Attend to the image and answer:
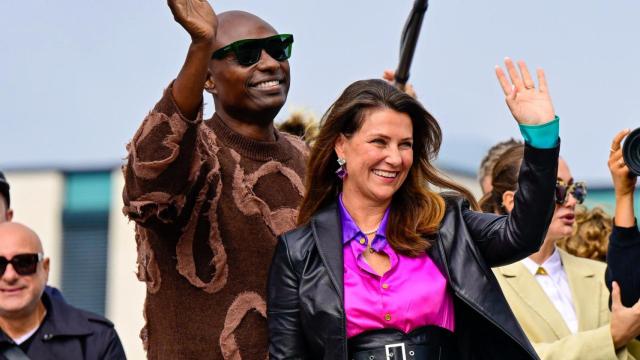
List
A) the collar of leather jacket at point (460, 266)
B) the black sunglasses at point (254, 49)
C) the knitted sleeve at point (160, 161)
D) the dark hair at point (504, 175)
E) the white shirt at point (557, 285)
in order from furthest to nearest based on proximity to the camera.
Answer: the dark hair at point (504, 175), the white shirt at point (557, 285), the black sunglasses at point (254, 49), the knitted sleeve at point (160, 161), the collar of leather jacket at point (460, 266)

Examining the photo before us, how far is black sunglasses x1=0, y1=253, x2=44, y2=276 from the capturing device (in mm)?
6348

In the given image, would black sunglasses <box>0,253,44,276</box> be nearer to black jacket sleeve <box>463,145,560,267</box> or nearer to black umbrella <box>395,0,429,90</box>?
black umbrella <box>395,0,429,90</box>

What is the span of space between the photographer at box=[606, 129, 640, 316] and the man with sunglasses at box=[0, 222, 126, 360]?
2219 mm

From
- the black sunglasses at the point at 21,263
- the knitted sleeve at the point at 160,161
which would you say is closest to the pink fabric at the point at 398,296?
the knitted sleeve at the point at 160,161

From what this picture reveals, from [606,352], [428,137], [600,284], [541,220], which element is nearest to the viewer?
[541,220]

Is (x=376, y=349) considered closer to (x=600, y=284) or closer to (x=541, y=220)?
(x=541, y=220)

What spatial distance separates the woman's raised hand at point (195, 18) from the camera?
14.8ft

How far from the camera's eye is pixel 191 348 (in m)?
5.08

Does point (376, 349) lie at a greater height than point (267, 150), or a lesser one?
lesser

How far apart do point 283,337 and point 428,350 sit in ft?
1.63

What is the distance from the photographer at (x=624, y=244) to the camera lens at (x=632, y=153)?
194 mm

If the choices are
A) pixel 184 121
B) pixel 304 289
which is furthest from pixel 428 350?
pixel 184 121

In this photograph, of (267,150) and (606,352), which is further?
(606,352)

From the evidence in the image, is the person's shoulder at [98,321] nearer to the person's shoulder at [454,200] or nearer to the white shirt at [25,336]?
the white shirt at [25,336]
